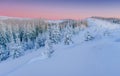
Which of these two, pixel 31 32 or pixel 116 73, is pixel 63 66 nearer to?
pixel 116 73

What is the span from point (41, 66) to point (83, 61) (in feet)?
13.8

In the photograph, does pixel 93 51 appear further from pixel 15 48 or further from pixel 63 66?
pixel 15 48

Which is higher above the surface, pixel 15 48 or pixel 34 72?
pixel 34 72

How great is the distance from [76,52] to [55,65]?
4.35m

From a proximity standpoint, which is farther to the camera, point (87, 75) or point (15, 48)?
point (15, 48)

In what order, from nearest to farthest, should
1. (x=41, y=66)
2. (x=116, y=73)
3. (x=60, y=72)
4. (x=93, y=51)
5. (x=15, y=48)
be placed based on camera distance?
(x=116, y=73) < (x=60, y=72) < (x=41, y=66) < (x=93, y=51) < (x=15, y=48)

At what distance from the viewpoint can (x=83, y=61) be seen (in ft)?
60.5

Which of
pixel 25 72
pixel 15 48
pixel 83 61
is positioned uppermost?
pixel 83 61

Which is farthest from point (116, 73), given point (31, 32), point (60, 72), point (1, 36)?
point (31, 32)

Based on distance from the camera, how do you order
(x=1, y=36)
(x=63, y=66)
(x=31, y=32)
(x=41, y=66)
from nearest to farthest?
(x=63, y=66) → (x=41, y=66) → (x=1, y=36) → (x=31, y=32)

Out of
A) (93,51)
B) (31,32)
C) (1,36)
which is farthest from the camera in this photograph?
(31,32)

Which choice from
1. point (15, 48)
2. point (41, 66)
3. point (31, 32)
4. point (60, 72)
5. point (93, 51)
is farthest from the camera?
point (31, 32)

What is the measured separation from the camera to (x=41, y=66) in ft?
64.1

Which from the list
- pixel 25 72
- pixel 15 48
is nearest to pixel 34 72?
pixel 25 72
